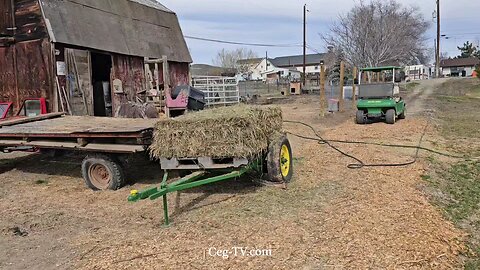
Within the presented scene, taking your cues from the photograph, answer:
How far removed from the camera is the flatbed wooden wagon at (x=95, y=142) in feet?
18.9

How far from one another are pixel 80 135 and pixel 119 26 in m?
9.51

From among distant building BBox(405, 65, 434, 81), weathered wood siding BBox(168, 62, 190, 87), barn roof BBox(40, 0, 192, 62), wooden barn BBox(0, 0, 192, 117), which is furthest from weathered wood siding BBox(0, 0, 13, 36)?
distant building BBox(405, 65, 434, 81)

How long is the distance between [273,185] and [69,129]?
348cm

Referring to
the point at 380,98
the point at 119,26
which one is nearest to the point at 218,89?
the point at 119,26

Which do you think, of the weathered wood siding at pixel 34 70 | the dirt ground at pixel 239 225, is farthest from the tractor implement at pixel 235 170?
the weathered wood siding at pixel 34 70

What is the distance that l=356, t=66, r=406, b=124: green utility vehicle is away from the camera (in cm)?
1322

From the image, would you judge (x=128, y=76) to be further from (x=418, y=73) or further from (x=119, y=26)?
(x=418, y=73)

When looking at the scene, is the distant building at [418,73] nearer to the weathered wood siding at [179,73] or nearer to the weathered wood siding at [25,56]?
the weathered wood siding at [179,73]

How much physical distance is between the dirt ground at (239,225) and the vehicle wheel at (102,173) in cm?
17

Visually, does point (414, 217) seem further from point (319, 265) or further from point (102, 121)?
point (102, 121)

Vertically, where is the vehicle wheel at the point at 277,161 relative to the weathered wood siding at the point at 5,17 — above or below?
below

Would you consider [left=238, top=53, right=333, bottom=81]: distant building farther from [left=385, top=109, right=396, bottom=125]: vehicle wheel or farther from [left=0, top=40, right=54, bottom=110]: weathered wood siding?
[left=0, top=40, right=54, bottom=110]: weathered wood siding

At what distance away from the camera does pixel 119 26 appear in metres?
14.5

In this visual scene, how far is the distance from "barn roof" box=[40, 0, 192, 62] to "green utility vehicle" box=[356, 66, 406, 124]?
8345mm
